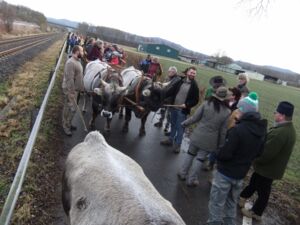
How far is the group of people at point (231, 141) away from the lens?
5.18m

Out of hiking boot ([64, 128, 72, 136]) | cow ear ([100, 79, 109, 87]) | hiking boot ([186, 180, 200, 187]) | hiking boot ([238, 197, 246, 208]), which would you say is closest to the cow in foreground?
hiking boot ([186, 180, 200, 187])

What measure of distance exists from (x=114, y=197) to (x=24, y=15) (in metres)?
131

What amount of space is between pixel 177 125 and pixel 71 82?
2.96 meters

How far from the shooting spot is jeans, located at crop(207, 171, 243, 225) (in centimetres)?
537

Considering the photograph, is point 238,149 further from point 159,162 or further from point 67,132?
point 67,132

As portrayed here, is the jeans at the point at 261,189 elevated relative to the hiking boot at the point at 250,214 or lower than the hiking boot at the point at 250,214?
elevated

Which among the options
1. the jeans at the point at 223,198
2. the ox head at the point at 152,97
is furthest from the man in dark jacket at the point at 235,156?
the ox head at the point at 152,97

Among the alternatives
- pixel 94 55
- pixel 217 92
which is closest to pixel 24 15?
pixel 94 55

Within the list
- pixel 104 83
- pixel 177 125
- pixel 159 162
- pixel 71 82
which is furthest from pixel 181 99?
pixel 71 82

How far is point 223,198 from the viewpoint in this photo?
5414 millimetres

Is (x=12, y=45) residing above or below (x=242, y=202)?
below

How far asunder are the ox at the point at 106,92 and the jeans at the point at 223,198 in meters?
4.46

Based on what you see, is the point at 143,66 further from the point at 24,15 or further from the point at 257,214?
the point at 24,15

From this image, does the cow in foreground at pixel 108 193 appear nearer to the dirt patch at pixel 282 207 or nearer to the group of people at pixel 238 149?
the group of people at pixel 238 149
